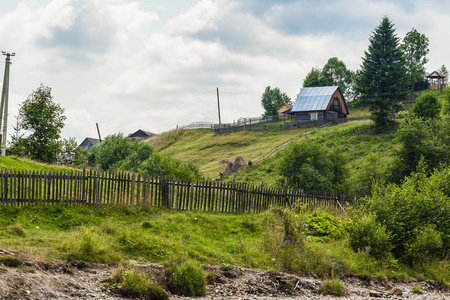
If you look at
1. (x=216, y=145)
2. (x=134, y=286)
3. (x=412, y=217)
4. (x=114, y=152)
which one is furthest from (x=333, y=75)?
(x=134, y=286)

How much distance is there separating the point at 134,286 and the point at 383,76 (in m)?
52.9

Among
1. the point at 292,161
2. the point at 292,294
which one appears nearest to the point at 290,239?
the point at 292,294

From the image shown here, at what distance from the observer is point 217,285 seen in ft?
38.4

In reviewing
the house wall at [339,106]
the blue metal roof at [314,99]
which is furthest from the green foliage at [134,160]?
the house wall at [339,106]

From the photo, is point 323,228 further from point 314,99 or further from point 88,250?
point 314,99

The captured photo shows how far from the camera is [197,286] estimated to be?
11.1 m

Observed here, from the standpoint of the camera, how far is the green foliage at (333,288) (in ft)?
42.4

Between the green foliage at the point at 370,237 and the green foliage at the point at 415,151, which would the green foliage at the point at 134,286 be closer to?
the green foliage at the point at 370,237

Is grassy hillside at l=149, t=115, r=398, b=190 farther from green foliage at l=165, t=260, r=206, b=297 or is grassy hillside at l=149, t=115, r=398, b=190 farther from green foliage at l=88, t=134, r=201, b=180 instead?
green foliage at l=165, t=260, r=206, b=297

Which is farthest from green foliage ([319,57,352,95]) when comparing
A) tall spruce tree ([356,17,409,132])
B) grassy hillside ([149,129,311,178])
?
tall spruce tree ([356,17,409,132])

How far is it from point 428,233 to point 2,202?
640 inches

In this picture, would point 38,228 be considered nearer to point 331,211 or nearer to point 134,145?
point 331,211

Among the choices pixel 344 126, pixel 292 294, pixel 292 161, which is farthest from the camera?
pixel 344 126

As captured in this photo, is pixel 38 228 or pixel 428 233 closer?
pixel 38 228
